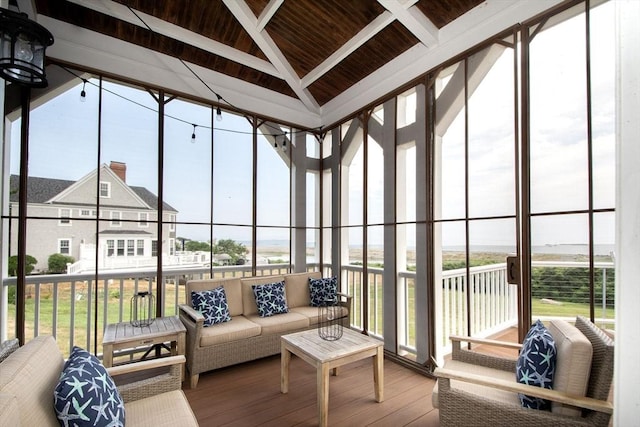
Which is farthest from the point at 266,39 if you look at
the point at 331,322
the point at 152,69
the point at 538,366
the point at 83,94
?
the point at 538,366

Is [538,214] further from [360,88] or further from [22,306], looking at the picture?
[22,306]

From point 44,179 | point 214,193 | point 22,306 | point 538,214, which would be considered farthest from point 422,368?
point 44,179

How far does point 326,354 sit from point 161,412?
1197 millimetres

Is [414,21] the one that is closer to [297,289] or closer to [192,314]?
[297,289]

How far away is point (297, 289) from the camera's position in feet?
14.0

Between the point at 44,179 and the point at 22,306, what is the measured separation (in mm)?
1294

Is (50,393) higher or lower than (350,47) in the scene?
lower

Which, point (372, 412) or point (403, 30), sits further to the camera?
point (403, 30)

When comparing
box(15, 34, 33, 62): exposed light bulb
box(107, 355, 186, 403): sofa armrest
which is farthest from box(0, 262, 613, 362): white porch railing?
box(15, 34, 33, 62): exposed light bulb

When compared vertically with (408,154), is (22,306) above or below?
below

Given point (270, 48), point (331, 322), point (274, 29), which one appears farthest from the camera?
point (270, 48)

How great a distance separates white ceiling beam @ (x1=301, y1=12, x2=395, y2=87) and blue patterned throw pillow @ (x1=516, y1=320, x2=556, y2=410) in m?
3.21

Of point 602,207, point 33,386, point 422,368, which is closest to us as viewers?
point 33,386

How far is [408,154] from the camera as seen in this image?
3791 millimetres
